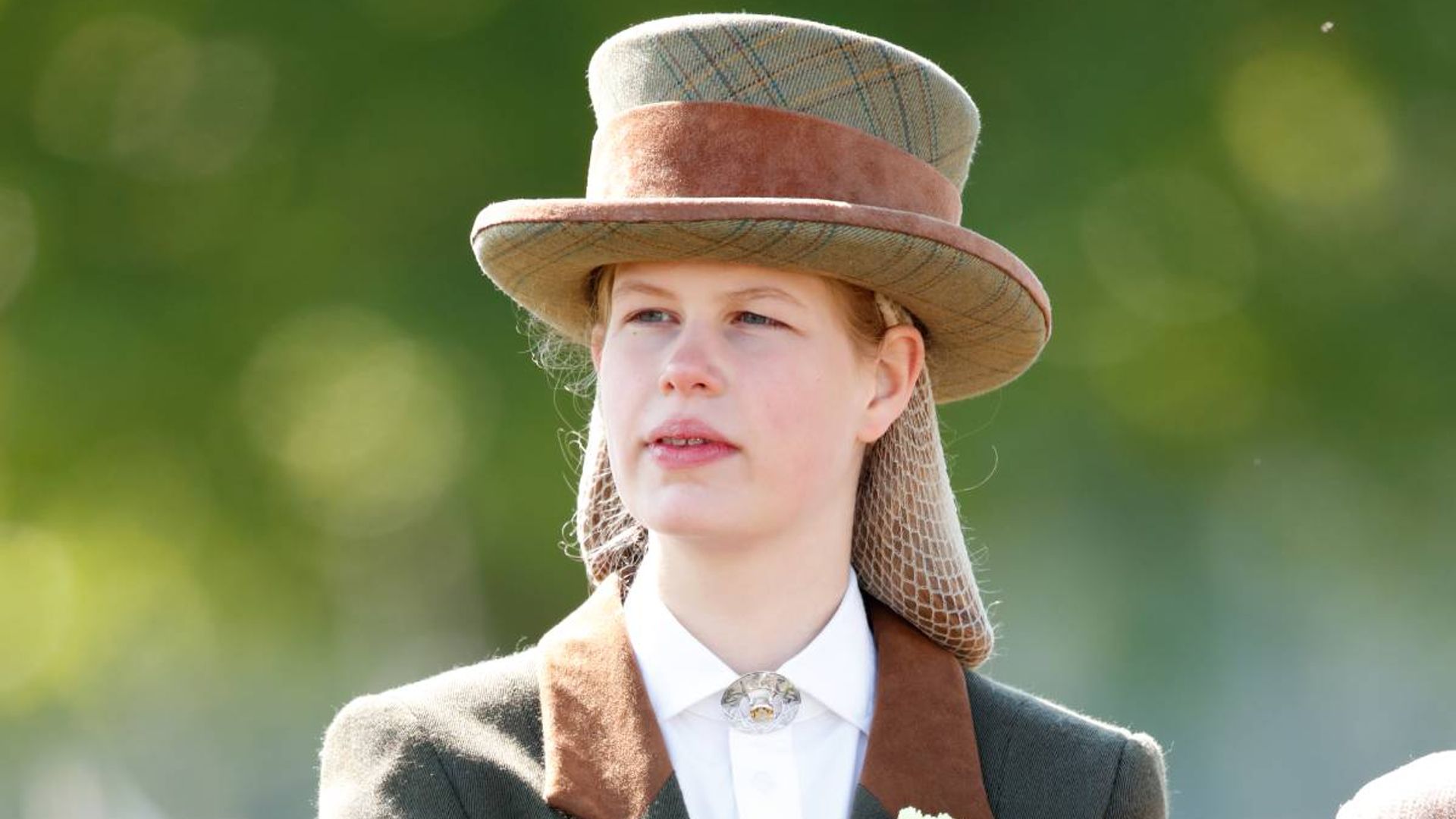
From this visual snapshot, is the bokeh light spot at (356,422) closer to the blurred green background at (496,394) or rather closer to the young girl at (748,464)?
the blurred green background at (496,394)

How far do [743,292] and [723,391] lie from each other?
159 mm

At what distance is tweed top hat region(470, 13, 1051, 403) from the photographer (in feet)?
12.9

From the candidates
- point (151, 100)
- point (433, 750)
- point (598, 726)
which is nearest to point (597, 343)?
point (598, 726)

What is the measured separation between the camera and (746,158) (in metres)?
4.02

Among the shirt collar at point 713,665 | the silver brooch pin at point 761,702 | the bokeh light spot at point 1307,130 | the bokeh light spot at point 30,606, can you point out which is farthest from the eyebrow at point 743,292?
the bokeh light spot at point 1307,130

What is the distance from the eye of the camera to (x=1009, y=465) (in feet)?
28.7

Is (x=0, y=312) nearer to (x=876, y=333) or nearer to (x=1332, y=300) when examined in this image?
(x=1332, y=300)

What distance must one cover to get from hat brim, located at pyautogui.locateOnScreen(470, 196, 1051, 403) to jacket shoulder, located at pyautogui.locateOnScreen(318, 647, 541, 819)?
0.66 meters

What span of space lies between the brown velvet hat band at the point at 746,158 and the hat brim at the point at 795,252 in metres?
0.09

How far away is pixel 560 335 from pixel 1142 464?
14.9 ft

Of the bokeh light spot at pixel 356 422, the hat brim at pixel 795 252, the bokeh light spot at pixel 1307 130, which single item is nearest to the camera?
the hat brim at pixel 795 252

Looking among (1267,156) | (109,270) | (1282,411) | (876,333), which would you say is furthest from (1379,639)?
(876,333)

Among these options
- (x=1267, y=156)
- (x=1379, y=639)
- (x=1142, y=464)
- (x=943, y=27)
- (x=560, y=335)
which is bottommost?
(x=1379, y=639)

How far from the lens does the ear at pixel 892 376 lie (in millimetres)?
4289
